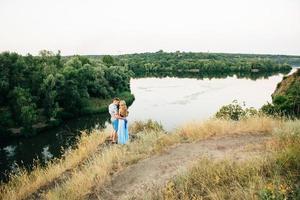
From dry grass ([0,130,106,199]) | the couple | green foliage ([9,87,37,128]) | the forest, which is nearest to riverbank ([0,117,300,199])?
dry grass ([0,130,106,199])

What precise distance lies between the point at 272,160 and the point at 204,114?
142 feet

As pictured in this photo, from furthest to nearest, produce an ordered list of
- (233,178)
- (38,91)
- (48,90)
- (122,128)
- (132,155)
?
1. (48,90)
2. (38,91)
3. (122,128)
4. (132,155)
5. (233,178)

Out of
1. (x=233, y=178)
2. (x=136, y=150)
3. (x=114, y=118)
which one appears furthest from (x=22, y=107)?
(x=233, y=178)

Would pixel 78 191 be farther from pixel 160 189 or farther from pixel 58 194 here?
pixel 160 189

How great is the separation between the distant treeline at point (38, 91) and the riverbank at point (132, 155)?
3292 centimetres

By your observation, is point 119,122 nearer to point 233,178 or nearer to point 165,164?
point 165,164

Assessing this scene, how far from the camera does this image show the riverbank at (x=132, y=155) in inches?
343

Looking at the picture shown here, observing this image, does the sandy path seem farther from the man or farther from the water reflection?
the water reflection

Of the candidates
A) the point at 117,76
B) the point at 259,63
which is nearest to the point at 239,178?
the point at 117,76

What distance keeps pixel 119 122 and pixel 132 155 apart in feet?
10.1

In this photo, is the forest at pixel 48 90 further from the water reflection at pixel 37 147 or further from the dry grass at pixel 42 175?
the dry grass at pixel 42 175

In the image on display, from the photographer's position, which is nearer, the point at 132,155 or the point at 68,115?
the point at 132,155

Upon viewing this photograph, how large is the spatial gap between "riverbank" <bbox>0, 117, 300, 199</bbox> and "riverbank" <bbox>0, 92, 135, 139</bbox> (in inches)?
1279

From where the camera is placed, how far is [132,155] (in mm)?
10469
